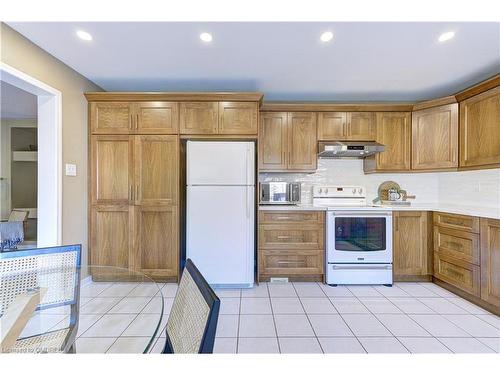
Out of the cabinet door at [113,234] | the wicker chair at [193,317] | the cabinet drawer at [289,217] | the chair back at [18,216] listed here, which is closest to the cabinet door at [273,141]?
the cabinet drawer at [289,217]

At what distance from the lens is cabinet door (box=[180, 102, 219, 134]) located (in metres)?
2.84

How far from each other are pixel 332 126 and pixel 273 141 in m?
0.79

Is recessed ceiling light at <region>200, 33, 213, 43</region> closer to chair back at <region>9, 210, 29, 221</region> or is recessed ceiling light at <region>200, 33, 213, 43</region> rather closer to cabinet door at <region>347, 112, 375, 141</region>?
cabinet door at <region>347, 112, 375, 141</region>

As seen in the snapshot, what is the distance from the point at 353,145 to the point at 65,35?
301 cm

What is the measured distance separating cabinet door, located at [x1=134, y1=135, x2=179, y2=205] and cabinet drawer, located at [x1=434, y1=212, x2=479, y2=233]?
297cm

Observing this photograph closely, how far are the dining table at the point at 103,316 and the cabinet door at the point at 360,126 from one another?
2902mm

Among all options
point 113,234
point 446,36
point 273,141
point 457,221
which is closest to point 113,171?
point 113,234

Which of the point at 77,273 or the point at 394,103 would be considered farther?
the point at 394,103

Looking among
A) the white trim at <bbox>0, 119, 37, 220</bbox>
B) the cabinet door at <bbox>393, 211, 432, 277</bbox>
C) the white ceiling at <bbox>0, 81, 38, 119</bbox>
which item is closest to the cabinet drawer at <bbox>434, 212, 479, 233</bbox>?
the cabinet door at <bbox>393, 211, 432, 277</bbox>

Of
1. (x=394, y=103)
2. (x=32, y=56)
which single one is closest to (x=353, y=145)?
(x=394, y=103)

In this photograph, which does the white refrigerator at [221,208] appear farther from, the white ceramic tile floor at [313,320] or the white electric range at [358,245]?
the white electric range at [358,245]

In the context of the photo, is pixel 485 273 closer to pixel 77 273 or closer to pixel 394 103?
pixel 394 103

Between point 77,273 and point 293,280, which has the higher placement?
point 77,273
